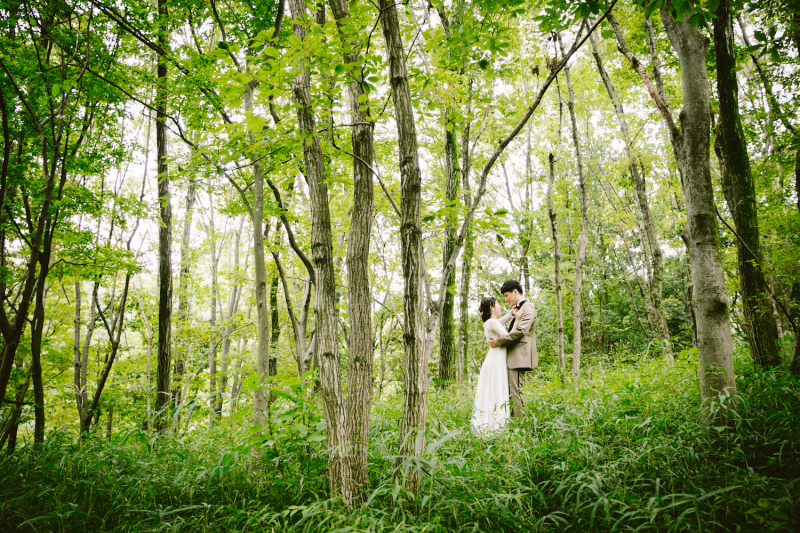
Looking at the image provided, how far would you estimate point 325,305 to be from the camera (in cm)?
271

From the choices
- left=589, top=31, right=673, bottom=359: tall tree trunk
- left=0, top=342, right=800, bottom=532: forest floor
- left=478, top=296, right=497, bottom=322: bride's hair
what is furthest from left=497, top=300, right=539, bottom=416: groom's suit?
left=589, top=31, right=673, bottom=359: tall tree trunk

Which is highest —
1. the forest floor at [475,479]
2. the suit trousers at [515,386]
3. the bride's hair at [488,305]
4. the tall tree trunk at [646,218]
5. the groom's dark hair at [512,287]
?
the tall tree trunk at [646,218]

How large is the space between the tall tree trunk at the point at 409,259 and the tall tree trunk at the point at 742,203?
339cm

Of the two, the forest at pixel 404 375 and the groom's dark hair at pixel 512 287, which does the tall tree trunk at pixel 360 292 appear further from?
the groom's dark hair at pixel 512 287

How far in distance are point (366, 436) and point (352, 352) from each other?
2.03 feet

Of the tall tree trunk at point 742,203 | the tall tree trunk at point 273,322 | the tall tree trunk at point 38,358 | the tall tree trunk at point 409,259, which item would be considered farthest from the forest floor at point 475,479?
the tall tree trunk at point 273,322

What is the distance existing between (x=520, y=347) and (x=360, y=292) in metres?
2.71

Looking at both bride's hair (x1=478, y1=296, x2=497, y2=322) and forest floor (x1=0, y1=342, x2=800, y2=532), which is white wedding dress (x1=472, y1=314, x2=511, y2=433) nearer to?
bride's hair (x1=478, y1=296, x2=497, y2=322)

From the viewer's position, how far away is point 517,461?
9.35ft

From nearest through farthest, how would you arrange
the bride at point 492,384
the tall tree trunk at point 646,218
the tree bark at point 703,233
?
1. the tree bark at point 703,233
2. the bride at point 492,384
3. the tall tree trunk at point 646,218

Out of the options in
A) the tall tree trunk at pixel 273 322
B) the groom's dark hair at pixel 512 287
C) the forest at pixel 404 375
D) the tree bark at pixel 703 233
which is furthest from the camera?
the tall tree trunk at pixel 273 322

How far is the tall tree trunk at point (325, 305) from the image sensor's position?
2.41 metres

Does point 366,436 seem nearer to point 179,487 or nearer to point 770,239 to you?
point 179,487

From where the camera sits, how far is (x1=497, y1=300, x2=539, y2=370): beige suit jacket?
15.0ft
